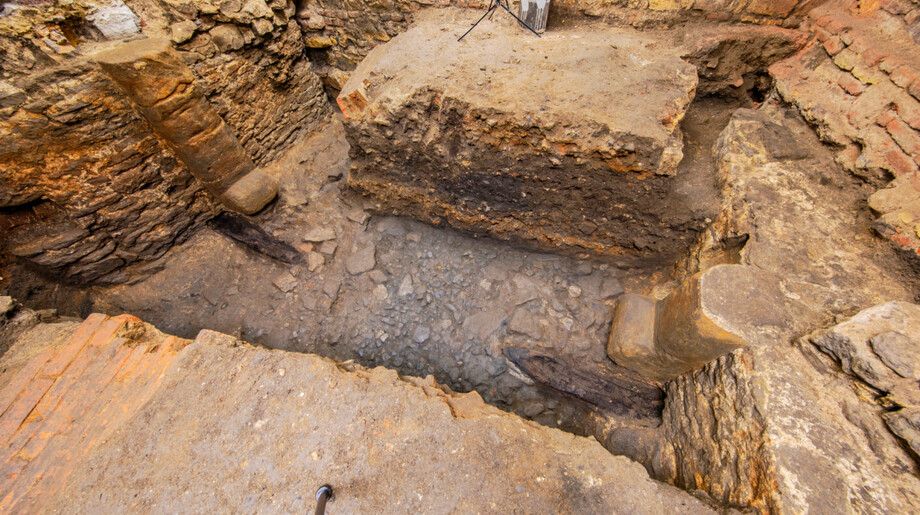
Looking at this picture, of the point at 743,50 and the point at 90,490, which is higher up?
the point at 743,50

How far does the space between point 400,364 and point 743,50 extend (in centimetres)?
355

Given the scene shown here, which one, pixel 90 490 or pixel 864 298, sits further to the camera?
pixel 864 298

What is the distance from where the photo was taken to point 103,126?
226 cm

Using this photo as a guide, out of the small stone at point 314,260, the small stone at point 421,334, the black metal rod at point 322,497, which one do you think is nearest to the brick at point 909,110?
the small stone at point 421,334

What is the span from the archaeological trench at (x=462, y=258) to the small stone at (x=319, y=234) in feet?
0.21

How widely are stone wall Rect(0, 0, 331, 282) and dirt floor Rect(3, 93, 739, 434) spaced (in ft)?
0.98

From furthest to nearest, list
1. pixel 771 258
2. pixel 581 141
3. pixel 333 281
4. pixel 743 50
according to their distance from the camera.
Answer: pixel 333 281 < pixel 743 50 < pixel 581 141 < pixel 771 258

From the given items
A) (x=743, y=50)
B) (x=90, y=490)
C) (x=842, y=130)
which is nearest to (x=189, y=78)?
(x=90, y=490)

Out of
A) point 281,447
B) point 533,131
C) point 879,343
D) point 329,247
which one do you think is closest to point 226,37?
point 329,247

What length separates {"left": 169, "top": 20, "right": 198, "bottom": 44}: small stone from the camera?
2520 mm

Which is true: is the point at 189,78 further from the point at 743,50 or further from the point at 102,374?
the point at 743,50

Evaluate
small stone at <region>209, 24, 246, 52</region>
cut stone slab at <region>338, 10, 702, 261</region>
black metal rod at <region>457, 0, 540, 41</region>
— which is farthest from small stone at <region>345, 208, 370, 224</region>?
black metal rod at <region>457, 0, 540, 41</region>

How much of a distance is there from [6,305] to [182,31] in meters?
2.06

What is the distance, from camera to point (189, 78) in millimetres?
2373
